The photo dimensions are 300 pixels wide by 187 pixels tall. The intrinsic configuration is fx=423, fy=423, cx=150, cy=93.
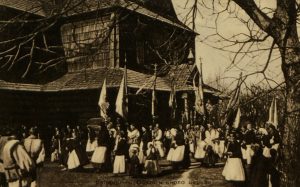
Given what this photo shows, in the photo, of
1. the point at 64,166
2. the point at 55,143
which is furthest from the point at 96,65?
the point at 64,166

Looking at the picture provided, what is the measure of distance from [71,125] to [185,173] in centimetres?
996

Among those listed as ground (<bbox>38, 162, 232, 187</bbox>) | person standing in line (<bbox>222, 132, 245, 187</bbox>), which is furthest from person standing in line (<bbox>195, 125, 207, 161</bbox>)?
person standing in line (<bbox>222, 132, 245, 187</bbox>)

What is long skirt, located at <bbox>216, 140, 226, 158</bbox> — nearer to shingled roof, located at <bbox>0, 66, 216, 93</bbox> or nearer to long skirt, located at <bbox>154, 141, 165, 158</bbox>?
long skirt, located at <bbox>154, 141, 165, 158</bbox>

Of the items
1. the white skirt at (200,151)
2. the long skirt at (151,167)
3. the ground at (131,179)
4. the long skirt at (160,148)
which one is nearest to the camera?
the ground at (131,179)

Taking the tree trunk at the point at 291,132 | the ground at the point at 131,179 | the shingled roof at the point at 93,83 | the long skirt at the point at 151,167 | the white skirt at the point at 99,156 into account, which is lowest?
the ground at the point at 131,179

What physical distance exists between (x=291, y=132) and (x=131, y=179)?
314 inches

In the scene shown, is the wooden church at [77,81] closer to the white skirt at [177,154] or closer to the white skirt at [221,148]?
the white skirt at [221,148]

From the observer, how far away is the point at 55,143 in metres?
20.2

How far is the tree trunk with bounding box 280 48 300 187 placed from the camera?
701 cm

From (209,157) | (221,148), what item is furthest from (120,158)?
(221,148)

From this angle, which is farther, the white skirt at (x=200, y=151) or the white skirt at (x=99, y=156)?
the white skirt at (x=200, y=151)

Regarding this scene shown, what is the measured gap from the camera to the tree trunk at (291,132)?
7012 mm

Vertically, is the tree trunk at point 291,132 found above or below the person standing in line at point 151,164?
above

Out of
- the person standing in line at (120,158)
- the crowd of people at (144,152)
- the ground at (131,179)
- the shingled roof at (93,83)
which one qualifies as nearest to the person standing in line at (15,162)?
the crowd of people at (144,152)
